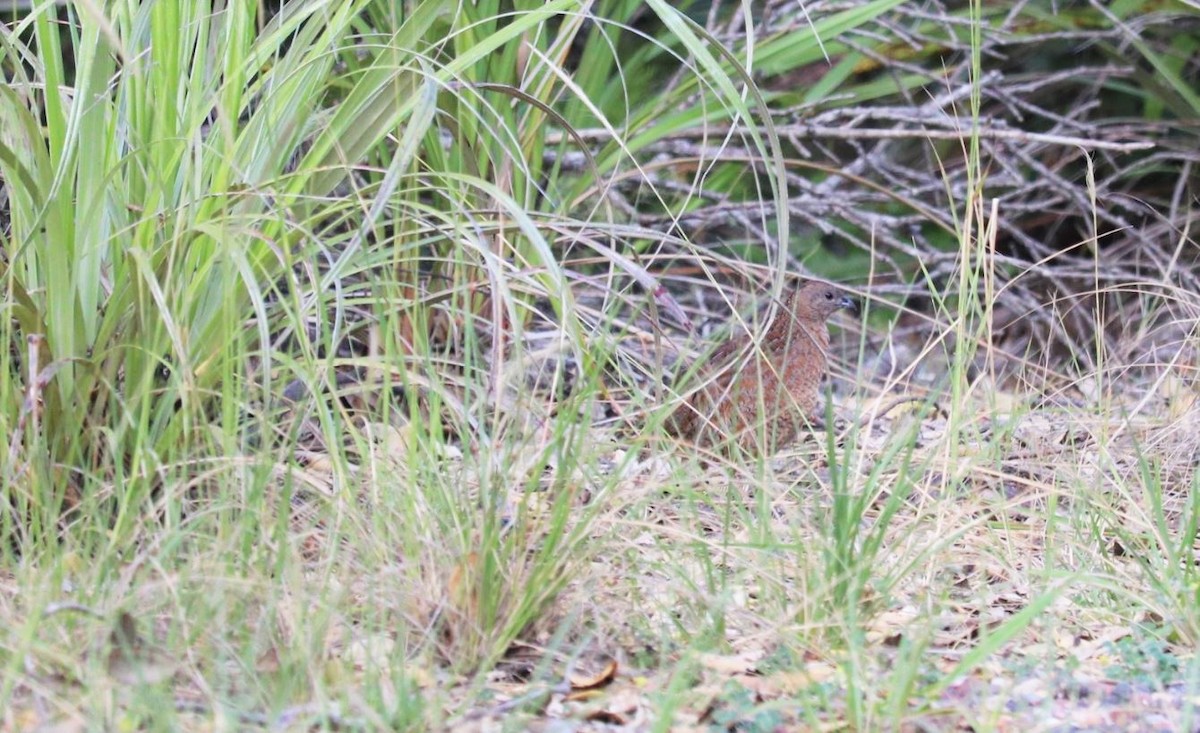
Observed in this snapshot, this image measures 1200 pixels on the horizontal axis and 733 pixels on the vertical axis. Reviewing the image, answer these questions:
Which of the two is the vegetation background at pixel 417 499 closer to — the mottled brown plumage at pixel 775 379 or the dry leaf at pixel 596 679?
the dry leaf at pixel 596 679

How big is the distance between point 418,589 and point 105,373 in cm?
94

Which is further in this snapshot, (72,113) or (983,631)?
(72,113)

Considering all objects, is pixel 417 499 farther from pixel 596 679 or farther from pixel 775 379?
pixel 775 379

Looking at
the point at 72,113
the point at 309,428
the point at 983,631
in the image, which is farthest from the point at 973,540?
the point at 72,113

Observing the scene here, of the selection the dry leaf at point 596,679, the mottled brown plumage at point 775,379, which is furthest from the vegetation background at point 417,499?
the mottled brown plumage at point 775,379

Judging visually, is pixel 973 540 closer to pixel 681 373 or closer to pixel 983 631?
pixel 983 631

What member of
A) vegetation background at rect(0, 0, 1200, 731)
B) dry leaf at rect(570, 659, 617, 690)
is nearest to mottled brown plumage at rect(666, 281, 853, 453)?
vegetation background at rect(0, 0, 1200, 731)

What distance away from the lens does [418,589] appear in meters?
2.46

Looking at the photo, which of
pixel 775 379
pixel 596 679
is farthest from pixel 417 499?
pixel 775 379

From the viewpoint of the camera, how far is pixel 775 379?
4215 mm

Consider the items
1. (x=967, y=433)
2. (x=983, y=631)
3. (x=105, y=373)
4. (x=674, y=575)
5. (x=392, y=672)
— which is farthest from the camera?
(x=967, y=433)

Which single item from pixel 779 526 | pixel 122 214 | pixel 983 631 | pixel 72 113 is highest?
pixel 72 113

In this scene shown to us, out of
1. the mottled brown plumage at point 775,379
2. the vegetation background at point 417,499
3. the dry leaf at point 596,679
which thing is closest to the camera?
the vegetation background at point 417,499

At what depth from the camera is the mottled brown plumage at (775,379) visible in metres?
4.02
